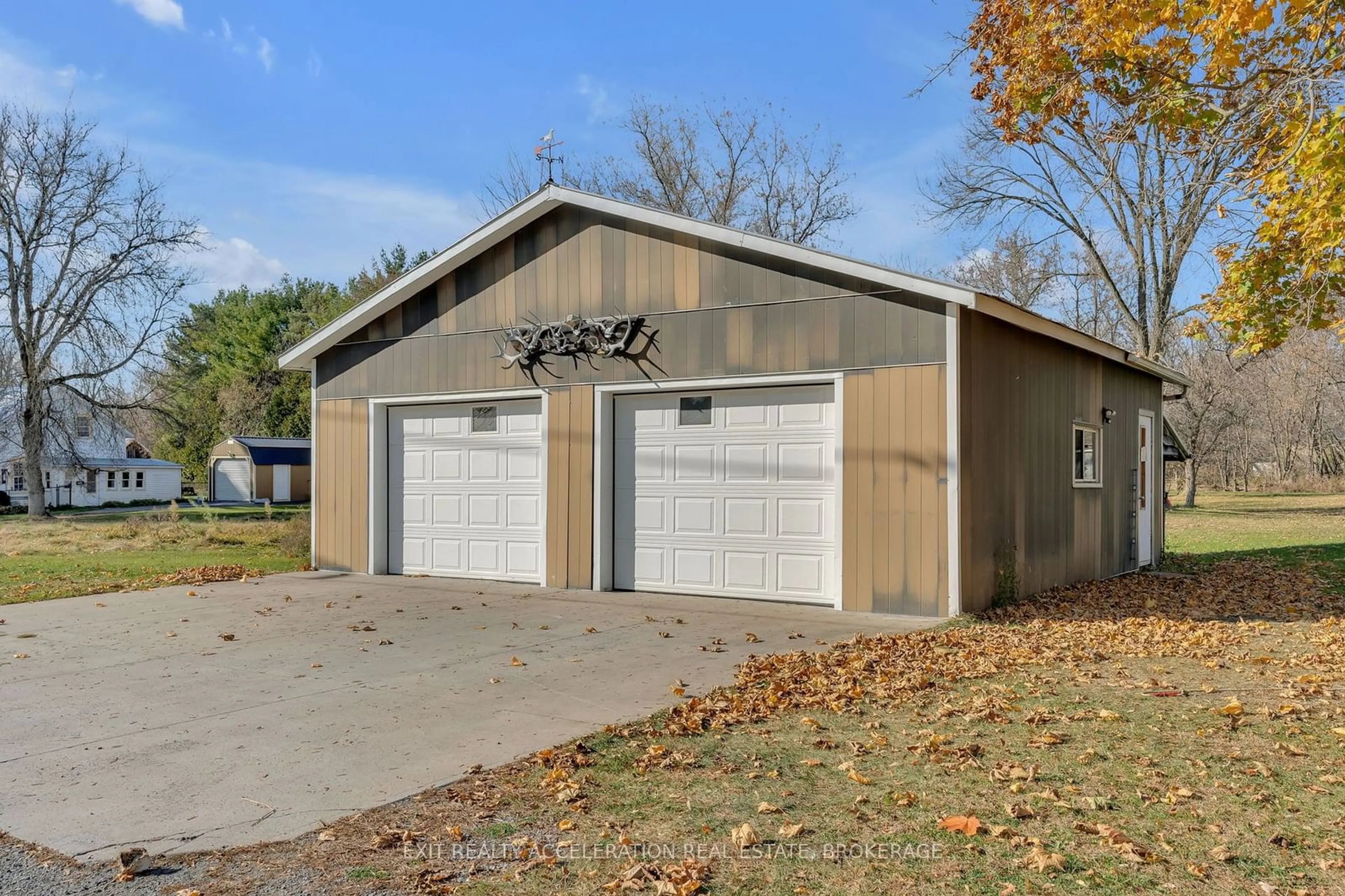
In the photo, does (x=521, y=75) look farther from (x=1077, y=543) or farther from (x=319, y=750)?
(x=319, y=750)

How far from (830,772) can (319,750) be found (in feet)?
8.30

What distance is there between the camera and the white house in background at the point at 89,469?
3269 centimetres

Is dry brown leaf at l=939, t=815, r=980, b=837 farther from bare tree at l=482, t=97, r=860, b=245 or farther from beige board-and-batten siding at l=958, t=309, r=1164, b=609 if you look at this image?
bare tree at l=482, t=97, r=860, b=245

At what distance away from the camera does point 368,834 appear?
3.62 m

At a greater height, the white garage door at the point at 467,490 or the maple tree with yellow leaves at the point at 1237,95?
the maple tree with yellow leaves at the point at 1237,95

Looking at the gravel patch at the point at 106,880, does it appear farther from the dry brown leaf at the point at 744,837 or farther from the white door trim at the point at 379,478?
A: the white door trim at the point at 379,478

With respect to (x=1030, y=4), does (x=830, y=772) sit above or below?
below

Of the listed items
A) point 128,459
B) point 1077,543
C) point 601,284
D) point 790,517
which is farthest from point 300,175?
point 128,459

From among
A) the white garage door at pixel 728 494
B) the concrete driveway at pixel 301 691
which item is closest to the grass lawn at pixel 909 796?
the concrete driveway at pixel 301 691

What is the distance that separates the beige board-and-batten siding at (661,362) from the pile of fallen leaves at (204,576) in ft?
3.41

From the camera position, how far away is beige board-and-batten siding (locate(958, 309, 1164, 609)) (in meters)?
9.03

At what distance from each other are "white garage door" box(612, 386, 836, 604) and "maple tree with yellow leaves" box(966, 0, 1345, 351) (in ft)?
11.8

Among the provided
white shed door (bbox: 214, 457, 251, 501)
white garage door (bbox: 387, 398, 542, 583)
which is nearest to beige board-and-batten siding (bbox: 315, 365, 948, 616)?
white garage door (bbox: 387, 398, 542, 583)

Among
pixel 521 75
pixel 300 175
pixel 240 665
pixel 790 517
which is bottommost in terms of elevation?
pixel 240 665
